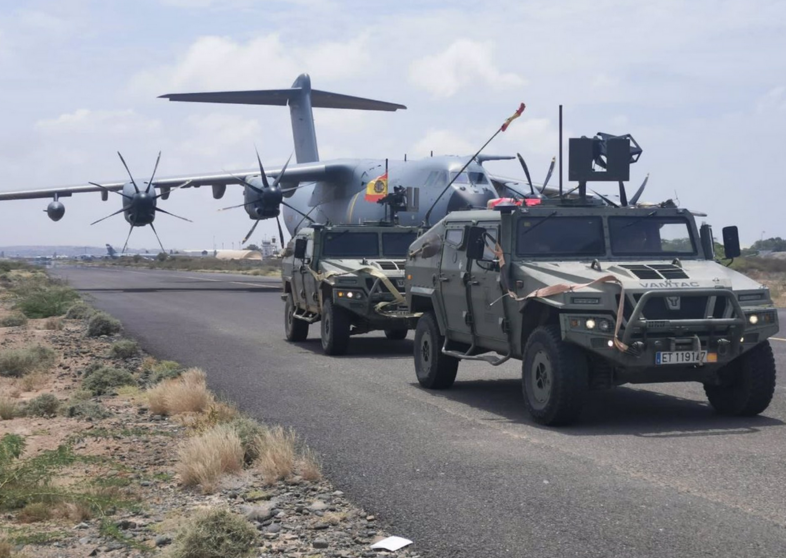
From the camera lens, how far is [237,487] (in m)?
7.38

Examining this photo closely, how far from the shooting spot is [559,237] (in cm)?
1034

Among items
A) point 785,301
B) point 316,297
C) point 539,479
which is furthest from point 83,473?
point 785,301

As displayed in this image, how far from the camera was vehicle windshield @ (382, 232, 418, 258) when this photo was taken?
17.2 m

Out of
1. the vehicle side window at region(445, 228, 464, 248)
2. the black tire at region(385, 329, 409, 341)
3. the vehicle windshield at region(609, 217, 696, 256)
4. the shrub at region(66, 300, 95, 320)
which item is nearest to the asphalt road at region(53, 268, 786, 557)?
the vehicle windshield at region(609, 217, 696, 256)

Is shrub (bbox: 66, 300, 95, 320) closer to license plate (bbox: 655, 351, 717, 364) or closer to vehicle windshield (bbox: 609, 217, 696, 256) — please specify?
vehicle windshield (bbox: 609, 217, 696, 256)

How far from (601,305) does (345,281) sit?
6.95m

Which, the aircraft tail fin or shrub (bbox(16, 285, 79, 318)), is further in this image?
the aircraft tail fin

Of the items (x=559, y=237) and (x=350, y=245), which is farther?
(x=350, y=245)

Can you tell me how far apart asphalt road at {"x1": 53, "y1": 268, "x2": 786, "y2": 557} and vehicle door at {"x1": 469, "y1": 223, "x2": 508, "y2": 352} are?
0.71m

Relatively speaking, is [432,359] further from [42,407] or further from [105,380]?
[42,407]

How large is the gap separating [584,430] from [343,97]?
1544 inches

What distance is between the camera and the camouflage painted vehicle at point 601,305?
29.5 feet

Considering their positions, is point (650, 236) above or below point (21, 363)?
above

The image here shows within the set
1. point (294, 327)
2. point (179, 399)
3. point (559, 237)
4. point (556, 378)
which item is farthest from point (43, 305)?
point (556, 378)
